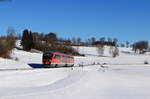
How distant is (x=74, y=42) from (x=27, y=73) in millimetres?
161075

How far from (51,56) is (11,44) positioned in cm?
2039

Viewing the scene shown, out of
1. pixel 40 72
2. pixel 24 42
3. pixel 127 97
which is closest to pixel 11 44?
pixel 40 72

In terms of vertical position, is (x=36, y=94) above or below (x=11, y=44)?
below

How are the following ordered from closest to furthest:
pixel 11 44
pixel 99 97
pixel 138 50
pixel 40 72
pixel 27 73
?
pixel 99 97 < pixel 27 73 < pixel 40 72 < pixel 11 44 < pixel 138 50

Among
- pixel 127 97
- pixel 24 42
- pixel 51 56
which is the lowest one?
pixel 127 97

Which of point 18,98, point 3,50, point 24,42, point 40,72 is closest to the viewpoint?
point 18,98

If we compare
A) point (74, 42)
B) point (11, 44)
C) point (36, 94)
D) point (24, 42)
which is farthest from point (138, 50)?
point (36, 94)

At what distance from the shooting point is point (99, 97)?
1797 centimetres

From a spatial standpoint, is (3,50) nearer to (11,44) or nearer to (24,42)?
(11,44)

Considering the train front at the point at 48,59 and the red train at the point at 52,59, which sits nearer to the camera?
the train front at the point at 48,59

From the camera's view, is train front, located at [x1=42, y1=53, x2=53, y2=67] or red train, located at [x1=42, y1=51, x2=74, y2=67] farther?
red train, located at [x1=42, y1=51, x2=74, y2=67]

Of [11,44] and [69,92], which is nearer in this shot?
[69,92]

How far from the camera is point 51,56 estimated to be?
46.5 meters

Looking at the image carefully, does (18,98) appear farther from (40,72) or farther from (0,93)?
(40,72)
